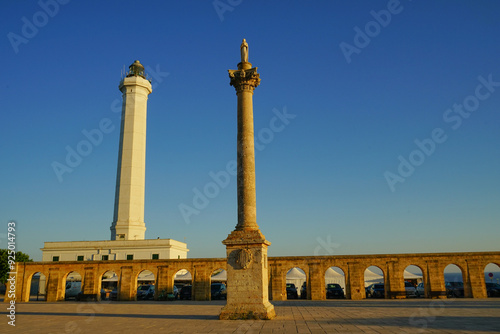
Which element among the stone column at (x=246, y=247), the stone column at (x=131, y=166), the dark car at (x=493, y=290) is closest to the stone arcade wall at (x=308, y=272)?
the dark car at (x=493, y=290)

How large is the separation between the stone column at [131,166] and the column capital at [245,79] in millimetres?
34061

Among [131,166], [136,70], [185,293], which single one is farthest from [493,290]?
[136,70]

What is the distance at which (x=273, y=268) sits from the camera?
99.8 ft

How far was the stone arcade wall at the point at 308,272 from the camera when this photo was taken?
2906cm

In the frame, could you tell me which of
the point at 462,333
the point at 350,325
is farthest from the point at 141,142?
the point at 462,333

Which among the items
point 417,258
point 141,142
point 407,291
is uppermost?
point 141,142

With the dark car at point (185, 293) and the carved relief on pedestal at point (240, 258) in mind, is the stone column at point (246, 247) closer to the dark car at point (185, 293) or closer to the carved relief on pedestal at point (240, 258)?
the carved relief on pedestal at point (240, 258)

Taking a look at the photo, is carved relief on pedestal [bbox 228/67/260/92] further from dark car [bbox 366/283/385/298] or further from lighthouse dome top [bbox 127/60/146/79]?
lighthouse dome top [bbox 127/60/146/79]

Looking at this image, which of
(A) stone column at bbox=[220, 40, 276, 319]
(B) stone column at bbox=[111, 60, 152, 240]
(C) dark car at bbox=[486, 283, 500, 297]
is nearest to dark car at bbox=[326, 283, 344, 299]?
(C) dark car at bbox=[486, 283, 500, 297]

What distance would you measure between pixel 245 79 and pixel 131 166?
113 feet

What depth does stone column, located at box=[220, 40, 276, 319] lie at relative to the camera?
52.3 ft

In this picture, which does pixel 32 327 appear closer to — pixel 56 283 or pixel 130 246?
pixel 56 283

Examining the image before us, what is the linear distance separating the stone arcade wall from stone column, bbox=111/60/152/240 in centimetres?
1517

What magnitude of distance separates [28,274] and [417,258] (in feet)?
103
